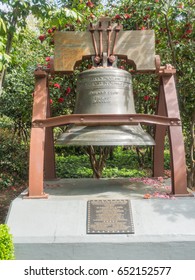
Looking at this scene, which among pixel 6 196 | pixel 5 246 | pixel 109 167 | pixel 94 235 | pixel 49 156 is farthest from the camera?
pixel 109 167

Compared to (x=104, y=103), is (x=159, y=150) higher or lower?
lower

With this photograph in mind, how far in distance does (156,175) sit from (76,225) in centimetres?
226

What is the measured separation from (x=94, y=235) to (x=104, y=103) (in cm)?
171

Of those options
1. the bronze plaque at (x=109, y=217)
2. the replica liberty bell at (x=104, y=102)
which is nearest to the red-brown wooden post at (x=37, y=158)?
the replica liberty bell at (x=104, y=102)

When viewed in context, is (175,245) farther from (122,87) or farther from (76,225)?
(122,87)

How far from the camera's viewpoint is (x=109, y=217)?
3.59m

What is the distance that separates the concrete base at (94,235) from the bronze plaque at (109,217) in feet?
0.19

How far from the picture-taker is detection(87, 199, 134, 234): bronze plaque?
3398mm

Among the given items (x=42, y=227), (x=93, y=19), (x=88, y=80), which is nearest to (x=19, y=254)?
(x=42, y=227)

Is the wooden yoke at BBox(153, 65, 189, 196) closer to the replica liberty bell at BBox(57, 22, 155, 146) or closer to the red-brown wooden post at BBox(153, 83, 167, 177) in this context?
the replica liberty bell at BBox(57, 22, 155, 146)

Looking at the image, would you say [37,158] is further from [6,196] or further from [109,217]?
[6,196]

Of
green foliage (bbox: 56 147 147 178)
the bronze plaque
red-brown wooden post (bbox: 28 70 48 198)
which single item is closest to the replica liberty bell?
red-brown wooden post (bbox: 28 70 48 198)

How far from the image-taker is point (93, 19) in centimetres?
669

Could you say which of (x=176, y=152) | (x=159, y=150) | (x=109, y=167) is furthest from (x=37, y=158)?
(x=109, y=167)
